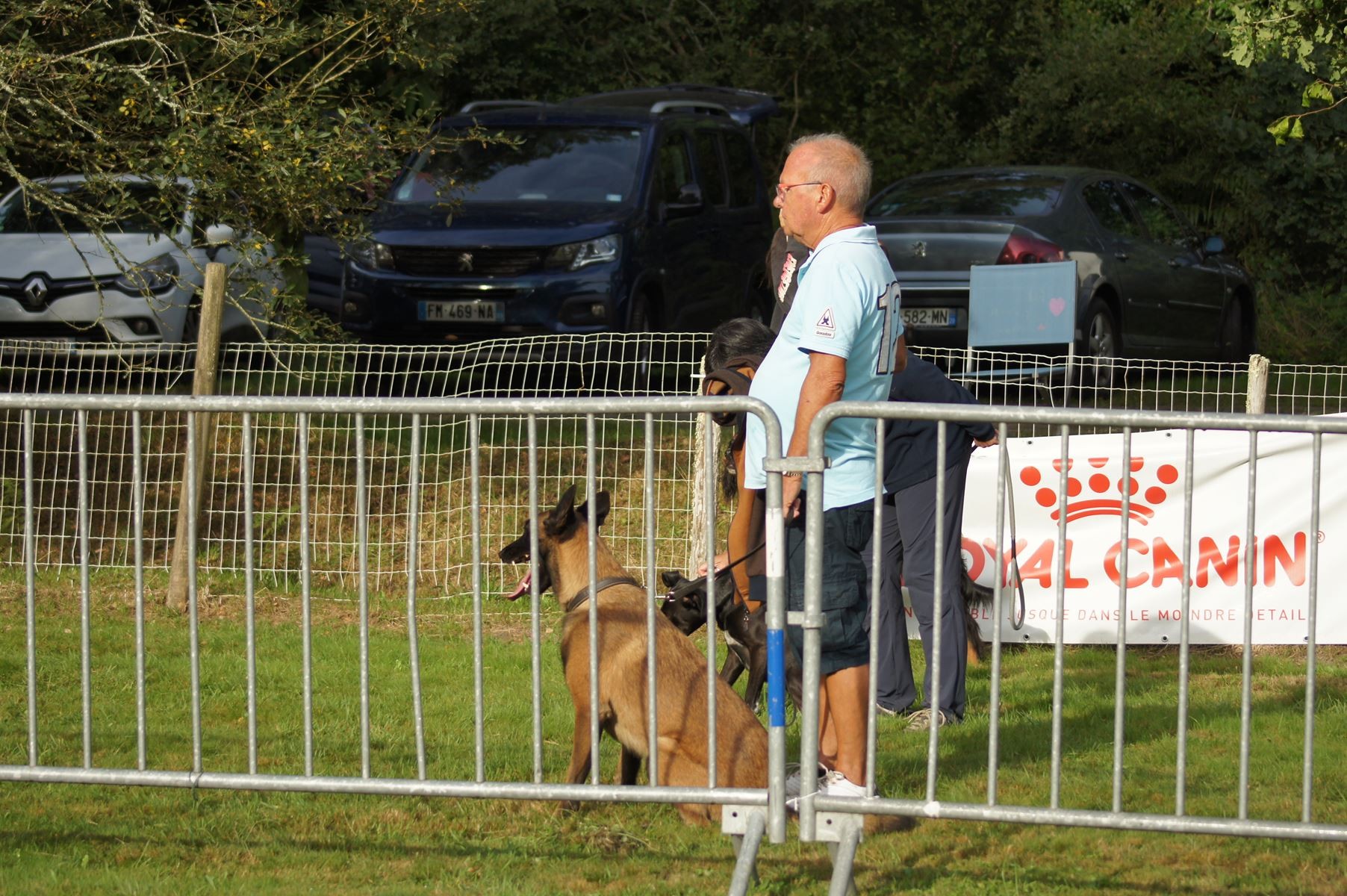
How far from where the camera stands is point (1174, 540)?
293 inches

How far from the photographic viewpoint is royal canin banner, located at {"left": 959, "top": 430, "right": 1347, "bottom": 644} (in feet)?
23.9

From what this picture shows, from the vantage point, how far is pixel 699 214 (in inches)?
462

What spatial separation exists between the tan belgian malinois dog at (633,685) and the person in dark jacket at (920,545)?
129 centimetres

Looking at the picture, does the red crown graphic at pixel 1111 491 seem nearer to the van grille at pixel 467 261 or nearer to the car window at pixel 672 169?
the van grille at pixel 467 261

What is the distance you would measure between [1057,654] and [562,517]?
5.98ft

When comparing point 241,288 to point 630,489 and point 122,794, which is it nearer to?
point 630,489

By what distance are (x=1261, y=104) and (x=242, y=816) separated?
15775mm

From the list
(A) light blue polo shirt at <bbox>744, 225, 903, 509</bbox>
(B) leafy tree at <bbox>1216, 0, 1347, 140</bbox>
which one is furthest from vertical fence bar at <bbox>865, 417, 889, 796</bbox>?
(B) leafy tree at <bbox>1216, 0, 1347, 140</bbox>

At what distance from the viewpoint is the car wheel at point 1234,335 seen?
13.6 m

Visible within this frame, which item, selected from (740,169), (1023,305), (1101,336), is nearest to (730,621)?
(1023,305)

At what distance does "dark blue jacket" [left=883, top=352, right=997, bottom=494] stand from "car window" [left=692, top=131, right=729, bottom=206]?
6.29 metres

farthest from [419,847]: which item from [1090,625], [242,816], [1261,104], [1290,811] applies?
[1261,104]

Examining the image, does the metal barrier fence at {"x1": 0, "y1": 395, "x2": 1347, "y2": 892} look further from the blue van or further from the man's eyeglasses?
the blue van

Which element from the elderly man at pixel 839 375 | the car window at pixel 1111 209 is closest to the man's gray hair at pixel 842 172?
the elderly man at pixel 839 375
